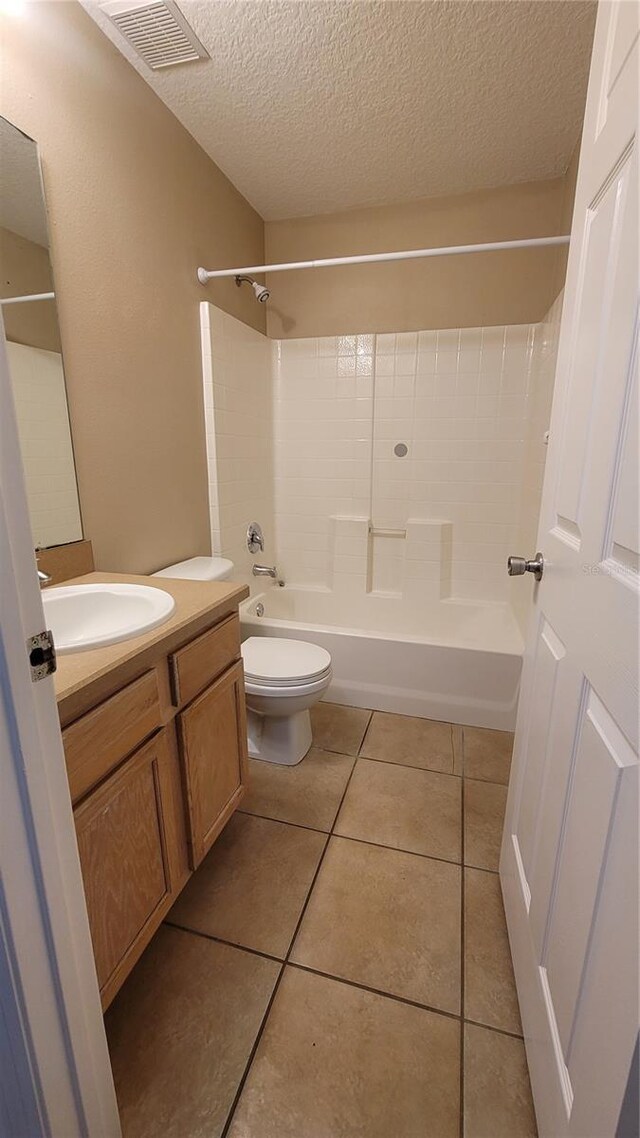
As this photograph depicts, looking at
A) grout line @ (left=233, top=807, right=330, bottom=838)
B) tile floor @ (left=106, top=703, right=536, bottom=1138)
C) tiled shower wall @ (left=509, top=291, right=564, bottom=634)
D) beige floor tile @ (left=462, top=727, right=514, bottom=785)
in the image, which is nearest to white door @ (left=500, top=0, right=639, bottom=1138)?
tile floor @ (left=106, top=703, right=536, bottom=1138)

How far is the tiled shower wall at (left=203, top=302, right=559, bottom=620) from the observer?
90.9 inches

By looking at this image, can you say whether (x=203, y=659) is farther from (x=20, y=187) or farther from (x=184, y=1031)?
(x=20, y=187)

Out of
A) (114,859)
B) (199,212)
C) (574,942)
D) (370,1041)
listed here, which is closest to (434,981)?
→ (370,1041)

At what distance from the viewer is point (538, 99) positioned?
163 centimetres

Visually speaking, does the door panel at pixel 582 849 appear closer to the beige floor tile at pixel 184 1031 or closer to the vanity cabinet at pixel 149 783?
the beige floor tile at pixel 184 1031

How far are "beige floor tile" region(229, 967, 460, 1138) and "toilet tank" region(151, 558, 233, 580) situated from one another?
4.11 ft

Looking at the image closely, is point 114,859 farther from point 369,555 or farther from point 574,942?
point 369,555

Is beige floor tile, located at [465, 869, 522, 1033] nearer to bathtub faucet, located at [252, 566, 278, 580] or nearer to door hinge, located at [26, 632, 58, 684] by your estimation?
door hinge, located at [26, 632, 58, 684]

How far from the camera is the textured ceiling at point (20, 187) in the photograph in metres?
1.11

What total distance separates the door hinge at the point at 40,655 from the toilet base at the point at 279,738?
4.24ft

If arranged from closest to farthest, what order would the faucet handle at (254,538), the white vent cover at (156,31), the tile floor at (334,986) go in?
the tile floor at (334,986)
the white vent cover at (156,31)
the faucet handle at (254,538)

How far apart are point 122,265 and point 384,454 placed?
1551 mm

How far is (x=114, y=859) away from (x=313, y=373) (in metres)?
2.48

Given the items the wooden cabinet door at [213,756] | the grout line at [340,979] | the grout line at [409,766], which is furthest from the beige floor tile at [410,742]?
the grout line at [340,979]
